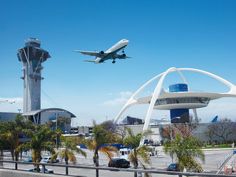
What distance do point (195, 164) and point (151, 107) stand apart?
82.0 metres

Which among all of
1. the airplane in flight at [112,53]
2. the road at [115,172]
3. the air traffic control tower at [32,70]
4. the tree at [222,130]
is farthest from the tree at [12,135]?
the air traffic control tower at [32,70]

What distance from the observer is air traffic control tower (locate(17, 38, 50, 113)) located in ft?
530

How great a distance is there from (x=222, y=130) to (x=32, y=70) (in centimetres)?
10036

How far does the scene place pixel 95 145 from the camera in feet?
89.8

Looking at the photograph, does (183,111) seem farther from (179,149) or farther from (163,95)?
(179,149)

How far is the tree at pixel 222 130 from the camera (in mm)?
107250

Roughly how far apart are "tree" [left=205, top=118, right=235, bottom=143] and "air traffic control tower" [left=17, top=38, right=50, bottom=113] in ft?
299

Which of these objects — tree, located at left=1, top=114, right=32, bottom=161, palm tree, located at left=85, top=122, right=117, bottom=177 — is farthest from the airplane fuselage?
palm tree, located at left=85, top=122, right=117, bottom=177

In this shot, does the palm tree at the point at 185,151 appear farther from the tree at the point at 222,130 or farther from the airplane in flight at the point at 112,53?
the tree at the point at 222,130

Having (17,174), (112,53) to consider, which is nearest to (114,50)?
(112,53)

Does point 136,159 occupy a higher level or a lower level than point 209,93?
lower

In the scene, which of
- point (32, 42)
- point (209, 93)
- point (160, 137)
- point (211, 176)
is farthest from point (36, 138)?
point (32, 42)

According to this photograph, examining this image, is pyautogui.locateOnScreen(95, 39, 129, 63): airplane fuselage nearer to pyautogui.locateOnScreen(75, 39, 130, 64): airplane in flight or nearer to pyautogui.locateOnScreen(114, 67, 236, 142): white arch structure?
pyautogui.locateOnScreen(75, 39, 130, 64): airplane in flight

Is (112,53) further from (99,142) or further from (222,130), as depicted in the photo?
(222,130)
